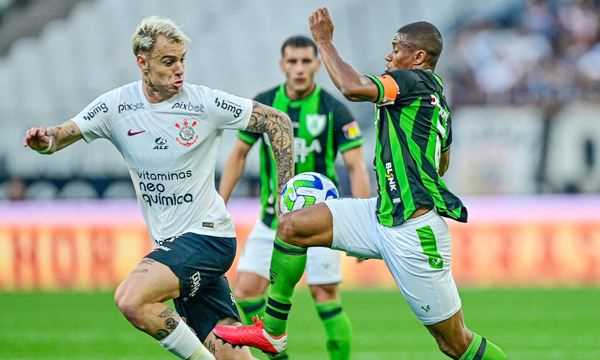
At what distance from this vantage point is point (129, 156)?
695cm

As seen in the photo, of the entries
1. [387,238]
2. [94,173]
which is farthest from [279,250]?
[94,173]

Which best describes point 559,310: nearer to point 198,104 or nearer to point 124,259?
point 124,259

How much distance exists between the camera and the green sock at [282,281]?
704cm

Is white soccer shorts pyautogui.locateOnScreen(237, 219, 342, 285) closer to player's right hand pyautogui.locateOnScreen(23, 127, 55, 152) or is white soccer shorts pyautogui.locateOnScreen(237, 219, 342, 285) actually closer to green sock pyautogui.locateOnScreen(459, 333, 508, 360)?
green sock pyautogui.locateOnScreen(459, 333, 508, 360)

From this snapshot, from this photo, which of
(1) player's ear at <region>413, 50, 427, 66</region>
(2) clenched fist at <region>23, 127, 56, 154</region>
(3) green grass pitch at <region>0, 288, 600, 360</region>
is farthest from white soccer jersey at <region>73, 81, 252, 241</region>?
(3) green grass pitch at <region>0, 288, 600, 360</region>

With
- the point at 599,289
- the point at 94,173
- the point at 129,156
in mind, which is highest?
the point at 129,156

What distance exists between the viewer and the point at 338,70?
6.53 m

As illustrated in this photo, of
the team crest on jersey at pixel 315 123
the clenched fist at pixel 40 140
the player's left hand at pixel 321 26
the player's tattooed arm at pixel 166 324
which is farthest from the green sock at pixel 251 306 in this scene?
the player's left hand at pixel 321 26

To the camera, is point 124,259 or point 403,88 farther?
point 124,259

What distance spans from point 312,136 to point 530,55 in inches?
491

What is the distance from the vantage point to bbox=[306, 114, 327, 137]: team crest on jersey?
9.09 metres

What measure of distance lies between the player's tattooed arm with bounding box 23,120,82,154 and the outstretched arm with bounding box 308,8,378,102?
151 cm

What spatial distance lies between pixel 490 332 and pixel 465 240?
5244 millimetres

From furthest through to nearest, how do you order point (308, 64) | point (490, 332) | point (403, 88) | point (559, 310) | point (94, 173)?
point (94, 173) < point (559, 310) < point (490, 332) < point (308, 64) < point (403, 88)
